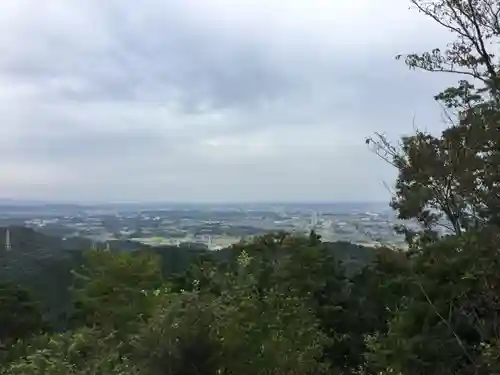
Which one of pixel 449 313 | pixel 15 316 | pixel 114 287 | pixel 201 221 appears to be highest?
pixel 201 221

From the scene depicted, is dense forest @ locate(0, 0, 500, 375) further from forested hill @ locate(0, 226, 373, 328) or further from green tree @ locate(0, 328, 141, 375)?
forested hill @ locate(0, 226, 373, 328)

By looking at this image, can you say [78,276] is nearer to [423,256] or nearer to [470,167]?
[423,256]

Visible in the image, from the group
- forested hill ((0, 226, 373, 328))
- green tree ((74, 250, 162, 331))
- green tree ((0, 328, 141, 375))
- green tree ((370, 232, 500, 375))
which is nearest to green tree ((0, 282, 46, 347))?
forested hill ((0, 226, 373, 328))

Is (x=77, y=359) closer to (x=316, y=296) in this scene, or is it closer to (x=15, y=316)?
(x=316, y=296)

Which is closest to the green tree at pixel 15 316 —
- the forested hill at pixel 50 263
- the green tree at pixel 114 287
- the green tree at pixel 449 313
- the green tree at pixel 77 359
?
the forested hill at pixel 50 263

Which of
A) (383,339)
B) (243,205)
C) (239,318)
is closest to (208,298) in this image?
(239,318)

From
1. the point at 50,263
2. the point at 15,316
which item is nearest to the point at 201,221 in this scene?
the point at 50,263
